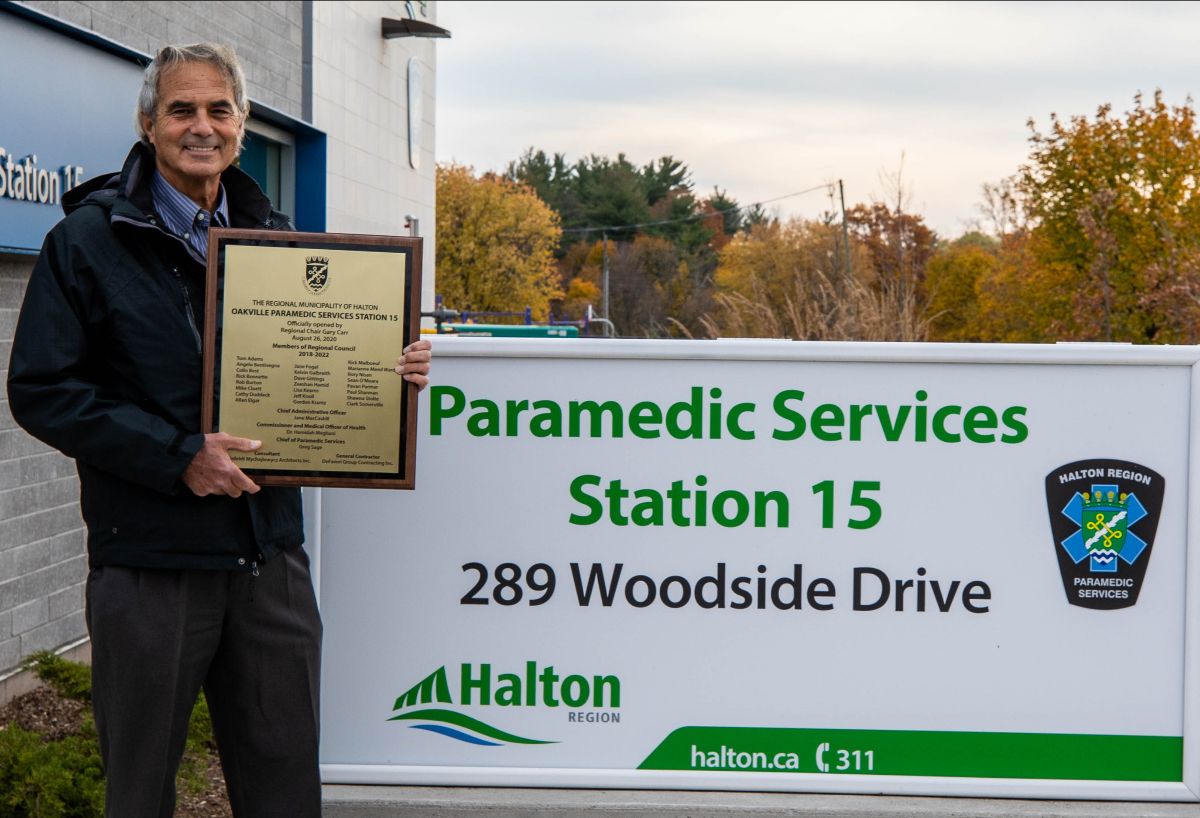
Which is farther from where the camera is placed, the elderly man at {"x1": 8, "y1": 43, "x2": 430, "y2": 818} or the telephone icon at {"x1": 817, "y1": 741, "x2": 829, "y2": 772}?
the telephone icon at {"x1": 817, "y1": 741, "x2": 829, "y2": 772}

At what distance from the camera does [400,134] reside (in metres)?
16.7

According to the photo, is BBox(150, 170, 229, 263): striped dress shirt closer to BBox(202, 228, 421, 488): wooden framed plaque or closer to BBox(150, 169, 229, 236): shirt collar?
BBox(150, 169, 229, 236): shirt collar

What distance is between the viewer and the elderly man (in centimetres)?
255

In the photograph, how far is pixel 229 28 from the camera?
9.64 meters

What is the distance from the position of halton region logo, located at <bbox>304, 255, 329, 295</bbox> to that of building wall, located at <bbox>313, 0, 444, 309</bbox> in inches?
366

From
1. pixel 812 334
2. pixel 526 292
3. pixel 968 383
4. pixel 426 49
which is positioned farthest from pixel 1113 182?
pixel 526 292

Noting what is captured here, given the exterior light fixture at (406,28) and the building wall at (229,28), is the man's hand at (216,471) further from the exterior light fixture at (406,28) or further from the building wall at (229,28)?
the exterior light fixture at (406,28)

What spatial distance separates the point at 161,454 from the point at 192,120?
0.66 meters

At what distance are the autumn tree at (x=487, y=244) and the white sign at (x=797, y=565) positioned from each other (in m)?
54.6

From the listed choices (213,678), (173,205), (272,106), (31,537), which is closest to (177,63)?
(173,205)

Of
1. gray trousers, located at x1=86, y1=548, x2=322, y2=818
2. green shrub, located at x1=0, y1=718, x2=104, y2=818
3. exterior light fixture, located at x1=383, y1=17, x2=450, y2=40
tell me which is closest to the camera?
gray trousers, located at x1=86, y1=548, x2=322, y2=818

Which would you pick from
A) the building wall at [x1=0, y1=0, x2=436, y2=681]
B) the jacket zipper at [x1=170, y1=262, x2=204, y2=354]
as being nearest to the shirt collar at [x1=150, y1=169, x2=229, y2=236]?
the jacket zipper at [x1=170, y1=262, x2=204, y2=354]

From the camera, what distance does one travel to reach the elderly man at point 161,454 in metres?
2.55

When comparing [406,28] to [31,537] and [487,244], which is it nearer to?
[31,537]
